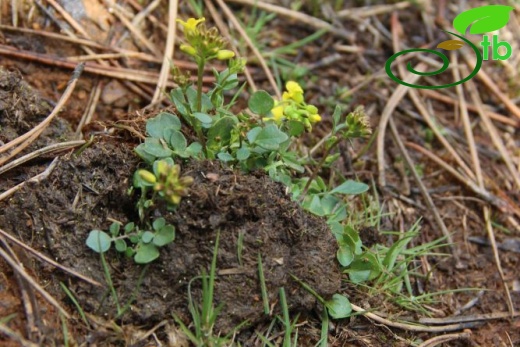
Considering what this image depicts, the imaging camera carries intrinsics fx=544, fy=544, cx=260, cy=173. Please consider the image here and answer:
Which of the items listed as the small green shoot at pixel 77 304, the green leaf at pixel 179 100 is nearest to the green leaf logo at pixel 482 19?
the green leaf at pixel 179 100

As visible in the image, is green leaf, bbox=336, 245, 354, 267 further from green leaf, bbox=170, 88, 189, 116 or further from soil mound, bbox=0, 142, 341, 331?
green leaf, bbox=170, 88, 189, 116

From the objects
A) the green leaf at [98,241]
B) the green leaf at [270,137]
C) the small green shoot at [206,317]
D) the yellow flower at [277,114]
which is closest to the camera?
the small green shoot at [206,317]

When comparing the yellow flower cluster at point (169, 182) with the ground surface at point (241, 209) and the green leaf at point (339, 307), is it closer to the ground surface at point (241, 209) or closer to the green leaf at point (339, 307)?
the ground surface at point (241, 209)

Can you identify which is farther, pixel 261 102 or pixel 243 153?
pixel 261 102

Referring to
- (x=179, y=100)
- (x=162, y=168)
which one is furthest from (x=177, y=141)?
(x=162, y=168)

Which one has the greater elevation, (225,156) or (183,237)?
(225,156)

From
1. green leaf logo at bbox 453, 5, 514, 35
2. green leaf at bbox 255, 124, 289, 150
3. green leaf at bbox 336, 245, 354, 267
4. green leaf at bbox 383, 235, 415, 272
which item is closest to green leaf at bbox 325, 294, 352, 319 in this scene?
green leaf at bbox 336, 245, 354, 267

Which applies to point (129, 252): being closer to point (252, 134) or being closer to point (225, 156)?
point (225, 156)
